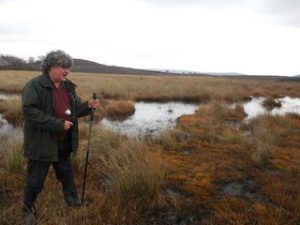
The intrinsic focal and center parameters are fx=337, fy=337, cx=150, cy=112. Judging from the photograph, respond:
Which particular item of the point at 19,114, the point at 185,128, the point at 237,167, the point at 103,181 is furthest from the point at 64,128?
the point at 19,114

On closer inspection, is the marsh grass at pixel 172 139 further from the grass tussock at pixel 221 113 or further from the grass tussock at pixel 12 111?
the grass tussock at pixel 12 111

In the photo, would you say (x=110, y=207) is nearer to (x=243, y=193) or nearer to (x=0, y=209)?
(x=0, y=209)

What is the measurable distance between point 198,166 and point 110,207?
249cm

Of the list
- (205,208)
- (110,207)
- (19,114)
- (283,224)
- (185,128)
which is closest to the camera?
(283,224)

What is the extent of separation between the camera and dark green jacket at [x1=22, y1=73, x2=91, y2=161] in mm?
3408

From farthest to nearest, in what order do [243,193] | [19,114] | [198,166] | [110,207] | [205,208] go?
[19,114] → [198,166] → [243,193] → [205,208] → [110,207]

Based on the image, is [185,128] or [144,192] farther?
[185,128]

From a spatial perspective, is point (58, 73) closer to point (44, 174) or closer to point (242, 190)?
point (44, 174)

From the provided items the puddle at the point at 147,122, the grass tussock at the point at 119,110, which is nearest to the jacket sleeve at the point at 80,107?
the puddle at the point at 147,122

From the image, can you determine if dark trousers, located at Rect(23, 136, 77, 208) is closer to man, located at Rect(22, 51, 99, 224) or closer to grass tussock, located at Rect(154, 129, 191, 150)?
man, located at Rect(22, 51, 99, 224)

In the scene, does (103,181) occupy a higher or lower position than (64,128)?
lower

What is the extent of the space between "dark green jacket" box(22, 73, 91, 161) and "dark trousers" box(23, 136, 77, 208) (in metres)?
0.16

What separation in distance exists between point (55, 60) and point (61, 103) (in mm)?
472

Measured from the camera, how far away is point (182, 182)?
5.45 meters
